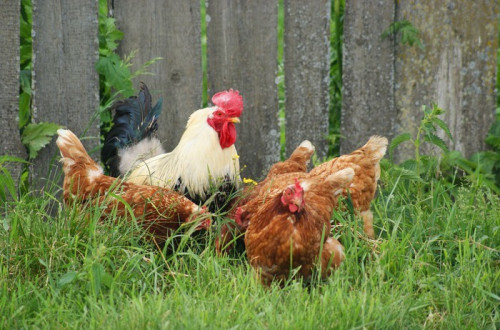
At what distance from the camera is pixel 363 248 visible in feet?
12.4

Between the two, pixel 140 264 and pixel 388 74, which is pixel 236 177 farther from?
pixel 388 74

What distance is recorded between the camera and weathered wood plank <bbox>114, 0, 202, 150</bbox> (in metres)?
4.87

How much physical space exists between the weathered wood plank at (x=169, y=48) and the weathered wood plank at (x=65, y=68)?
0.25m

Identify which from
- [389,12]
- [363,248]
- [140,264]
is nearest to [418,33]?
[389,12]

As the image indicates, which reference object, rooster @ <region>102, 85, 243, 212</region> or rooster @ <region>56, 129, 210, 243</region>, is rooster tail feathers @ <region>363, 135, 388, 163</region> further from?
rooster @ <region>56, 129, 210, 243</region>

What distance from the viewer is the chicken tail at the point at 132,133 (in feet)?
14.9

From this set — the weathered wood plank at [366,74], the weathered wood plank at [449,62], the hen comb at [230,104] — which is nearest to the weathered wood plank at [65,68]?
the hen comb at [230,104]

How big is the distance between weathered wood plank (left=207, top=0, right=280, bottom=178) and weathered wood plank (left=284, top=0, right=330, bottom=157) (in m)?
0.10

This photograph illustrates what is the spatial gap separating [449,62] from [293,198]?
2139 millimetres

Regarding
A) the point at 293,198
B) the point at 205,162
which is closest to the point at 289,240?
the point at 293,198

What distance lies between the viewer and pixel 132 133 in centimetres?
454

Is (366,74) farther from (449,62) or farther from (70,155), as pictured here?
(70,155)

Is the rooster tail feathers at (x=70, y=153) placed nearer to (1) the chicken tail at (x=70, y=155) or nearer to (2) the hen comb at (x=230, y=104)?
(1) the chicken tail at (x=70, y=155)

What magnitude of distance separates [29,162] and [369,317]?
2.54 metres
